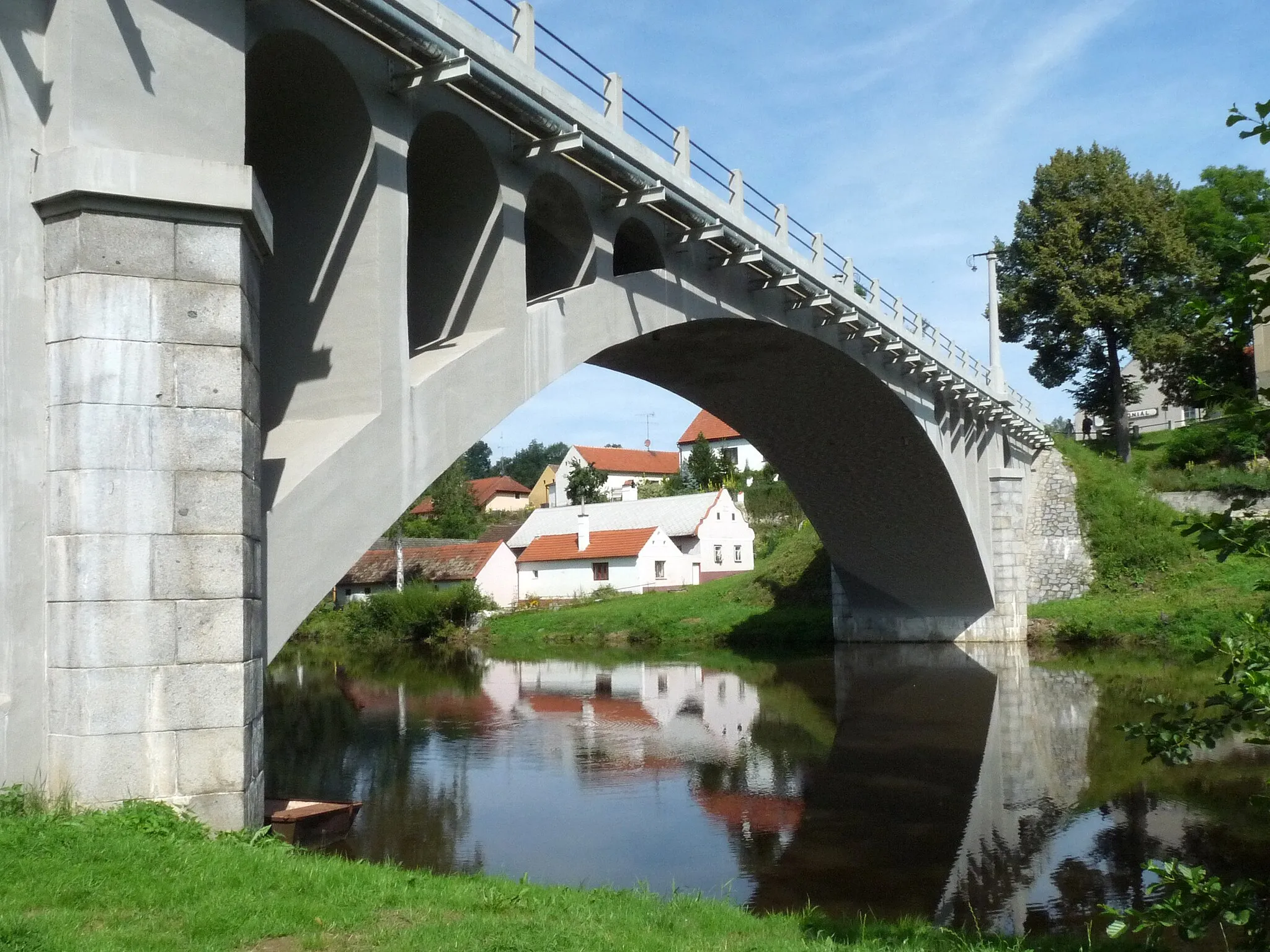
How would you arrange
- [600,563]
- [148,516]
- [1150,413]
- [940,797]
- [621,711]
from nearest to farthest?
1. [148,516]
2. [940,797]
3. [621,711]
4. [600,563]
5. [1150,413]

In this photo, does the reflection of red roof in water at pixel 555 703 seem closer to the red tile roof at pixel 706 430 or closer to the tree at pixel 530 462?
the red tile roof at pixel 706 430

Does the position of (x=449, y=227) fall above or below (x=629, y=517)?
above

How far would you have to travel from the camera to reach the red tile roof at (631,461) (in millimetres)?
96812

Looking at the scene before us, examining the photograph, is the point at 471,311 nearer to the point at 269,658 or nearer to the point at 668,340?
the point at 269,658

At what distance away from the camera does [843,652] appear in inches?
1340

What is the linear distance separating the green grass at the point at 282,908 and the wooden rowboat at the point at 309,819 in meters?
1.88

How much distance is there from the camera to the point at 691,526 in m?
57.3

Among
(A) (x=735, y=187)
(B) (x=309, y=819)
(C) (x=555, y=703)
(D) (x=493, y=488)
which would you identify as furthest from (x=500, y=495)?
(B) (x=309, y=819)

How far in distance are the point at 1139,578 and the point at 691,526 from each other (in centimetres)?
2710

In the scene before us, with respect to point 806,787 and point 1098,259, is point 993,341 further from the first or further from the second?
point 806,787

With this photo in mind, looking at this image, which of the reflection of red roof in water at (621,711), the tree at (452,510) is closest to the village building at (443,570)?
the tree at (452,510)

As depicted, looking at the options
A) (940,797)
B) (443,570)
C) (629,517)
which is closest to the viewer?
(940,797)

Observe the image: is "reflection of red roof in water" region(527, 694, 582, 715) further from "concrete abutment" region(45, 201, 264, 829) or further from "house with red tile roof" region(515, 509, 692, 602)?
"house with red tile roof" region(515, 509, 692, 602)

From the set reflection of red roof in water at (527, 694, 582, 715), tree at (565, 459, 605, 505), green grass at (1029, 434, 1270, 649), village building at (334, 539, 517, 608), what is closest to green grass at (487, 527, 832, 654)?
green grass at (1029, 434, 1270, 649)
